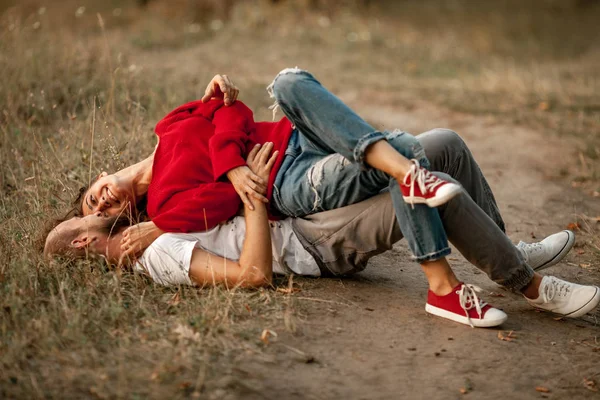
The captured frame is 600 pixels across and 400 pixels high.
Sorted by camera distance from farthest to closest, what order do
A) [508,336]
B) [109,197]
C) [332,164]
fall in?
[109,197] → [332,164] → [508,336]

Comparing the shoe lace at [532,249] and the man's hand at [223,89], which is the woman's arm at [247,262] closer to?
the man's hand at [223,89]

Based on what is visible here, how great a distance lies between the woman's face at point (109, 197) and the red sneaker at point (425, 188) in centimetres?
139

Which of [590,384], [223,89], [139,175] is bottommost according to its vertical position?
[590,384]

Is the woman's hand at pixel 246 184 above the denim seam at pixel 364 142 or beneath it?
beneath

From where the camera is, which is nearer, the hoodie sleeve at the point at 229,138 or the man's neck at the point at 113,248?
the hoodie sleeve at the point at 229,138

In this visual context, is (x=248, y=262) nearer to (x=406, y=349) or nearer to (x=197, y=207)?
(x=197, y=207)

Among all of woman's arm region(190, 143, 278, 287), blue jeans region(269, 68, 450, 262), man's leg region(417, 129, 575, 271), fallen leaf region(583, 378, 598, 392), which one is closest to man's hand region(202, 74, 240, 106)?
blue jeans region(269, 68, 450, 262)

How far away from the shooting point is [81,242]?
3264mm

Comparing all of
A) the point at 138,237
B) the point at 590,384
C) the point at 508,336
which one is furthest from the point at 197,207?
the point at 590,384

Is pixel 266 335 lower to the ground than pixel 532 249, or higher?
lower

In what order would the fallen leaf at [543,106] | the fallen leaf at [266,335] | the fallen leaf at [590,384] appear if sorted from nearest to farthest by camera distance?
the fallen leaf at [590,384] < the fallen leaf at [266,335] < the fallen leaf at [543,106]

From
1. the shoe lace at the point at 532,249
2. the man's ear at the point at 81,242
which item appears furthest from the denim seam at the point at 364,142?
the man's ear at the point at 81,242

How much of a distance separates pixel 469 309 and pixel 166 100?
377 cm

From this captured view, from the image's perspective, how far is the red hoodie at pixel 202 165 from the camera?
3145mm
